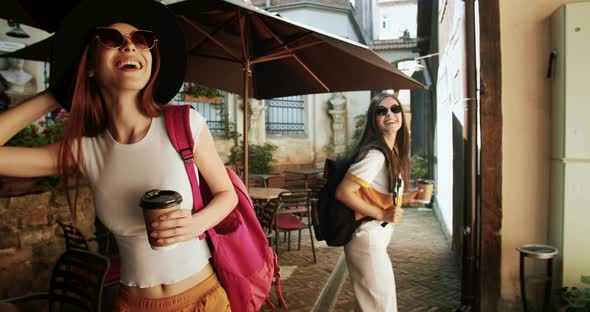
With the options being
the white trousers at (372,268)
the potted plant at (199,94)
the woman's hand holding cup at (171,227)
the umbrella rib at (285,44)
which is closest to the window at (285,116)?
the potted plant at (199,94)

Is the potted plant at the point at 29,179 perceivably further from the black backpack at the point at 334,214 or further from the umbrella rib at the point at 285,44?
the black backpack at the point at 334,214

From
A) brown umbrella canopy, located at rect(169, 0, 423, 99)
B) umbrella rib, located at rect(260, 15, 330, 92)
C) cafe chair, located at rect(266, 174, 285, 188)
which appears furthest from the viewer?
cafe chair, located at rect(266, 174, 285, 188)

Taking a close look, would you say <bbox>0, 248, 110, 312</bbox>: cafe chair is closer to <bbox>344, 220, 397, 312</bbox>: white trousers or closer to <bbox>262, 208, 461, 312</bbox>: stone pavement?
<bbox>344, 220, 397, 312</bbox>: white trousers

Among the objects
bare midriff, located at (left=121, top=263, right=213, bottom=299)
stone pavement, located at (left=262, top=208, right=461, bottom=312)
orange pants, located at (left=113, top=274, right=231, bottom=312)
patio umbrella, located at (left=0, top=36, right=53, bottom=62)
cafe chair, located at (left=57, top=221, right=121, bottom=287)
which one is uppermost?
patio umbrella, located at (left=0, top=36, right=53, bottom=62)

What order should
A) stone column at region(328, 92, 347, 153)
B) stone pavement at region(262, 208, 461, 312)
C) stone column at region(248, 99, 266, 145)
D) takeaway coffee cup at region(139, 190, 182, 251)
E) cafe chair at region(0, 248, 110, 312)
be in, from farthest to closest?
1. stone column at region(328, 92, 347, 153)
2. stone column at region(248, 99, 266, 145)
3. stone pavement at region(262, 208, 461, 312)
4. cafe chair at region(0, 248, 110, 312)
5. takeaway coffee cup at region(139, 190, 182, 251)

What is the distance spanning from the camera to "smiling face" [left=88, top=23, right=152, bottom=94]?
1.20 metres

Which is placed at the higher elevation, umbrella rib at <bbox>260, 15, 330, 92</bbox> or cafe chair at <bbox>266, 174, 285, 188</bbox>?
umbrella rib at <bbox>260, 15, 330, 92</bbox>

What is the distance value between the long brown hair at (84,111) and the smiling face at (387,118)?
163cm

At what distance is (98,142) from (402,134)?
2.08m

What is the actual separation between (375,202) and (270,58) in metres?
1.71

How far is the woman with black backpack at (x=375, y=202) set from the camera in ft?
8.03

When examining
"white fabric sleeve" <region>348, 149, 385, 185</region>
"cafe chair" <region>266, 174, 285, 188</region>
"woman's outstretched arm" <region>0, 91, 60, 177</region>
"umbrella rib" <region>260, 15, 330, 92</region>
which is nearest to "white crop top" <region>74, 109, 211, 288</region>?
"woman's outstretched arm" <region>0, 91, 60, 177</region>

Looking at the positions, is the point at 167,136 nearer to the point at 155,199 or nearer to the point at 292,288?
the point at 155,199

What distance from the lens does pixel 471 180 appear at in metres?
3.50
